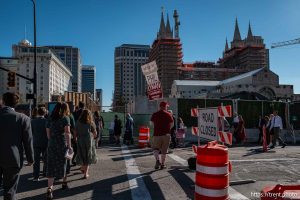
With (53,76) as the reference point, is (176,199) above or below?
below

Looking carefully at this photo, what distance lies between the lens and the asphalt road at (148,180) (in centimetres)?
725

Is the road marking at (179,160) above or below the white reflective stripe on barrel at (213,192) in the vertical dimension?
below

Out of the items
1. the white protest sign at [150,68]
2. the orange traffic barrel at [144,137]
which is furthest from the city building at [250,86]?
the white protest sign at [150,68]

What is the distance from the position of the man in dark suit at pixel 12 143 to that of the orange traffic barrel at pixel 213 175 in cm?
277

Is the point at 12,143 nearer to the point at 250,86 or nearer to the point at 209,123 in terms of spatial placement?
the point at 209,123

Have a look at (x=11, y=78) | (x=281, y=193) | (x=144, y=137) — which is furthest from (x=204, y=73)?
(x=281, y=193)

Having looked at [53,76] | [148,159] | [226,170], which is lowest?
[148,159]

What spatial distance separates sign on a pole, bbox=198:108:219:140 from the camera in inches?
347

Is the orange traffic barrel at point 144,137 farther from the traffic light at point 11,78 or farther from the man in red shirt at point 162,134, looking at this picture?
the traffic light at point 11,78

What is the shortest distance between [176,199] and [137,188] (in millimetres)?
1265

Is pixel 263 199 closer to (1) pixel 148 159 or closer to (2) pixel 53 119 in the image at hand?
(2) pixel 53 119

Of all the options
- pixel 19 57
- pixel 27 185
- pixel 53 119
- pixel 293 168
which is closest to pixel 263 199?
pixel 53 119

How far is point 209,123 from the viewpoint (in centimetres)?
927

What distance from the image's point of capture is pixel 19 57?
14750 cm
